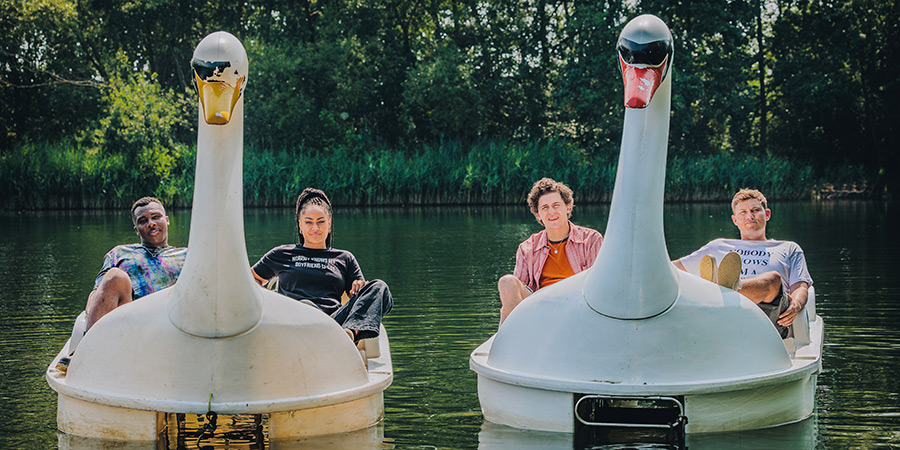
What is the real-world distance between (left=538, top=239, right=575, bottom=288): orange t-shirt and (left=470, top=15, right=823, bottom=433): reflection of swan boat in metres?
1.37

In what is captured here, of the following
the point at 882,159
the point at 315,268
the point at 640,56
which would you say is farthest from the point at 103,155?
the point at 640,56

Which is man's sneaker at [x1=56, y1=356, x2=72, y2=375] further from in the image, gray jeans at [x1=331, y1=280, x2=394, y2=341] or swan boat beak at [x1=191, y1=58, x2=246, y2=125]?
swan boat beak at [x1=191, y1=58, x2=246, y2=125]

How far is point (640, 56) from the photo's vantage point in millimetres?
5703

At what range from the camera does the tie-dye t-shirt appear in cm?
711

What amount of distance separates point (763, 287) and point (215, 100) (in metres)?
3.52

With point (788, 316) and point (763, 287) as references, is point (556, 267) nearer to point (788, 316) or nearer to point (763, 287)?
point (763, 287)

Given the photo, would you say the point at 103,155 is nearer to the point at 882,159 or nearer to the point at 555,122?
the point at 555,122

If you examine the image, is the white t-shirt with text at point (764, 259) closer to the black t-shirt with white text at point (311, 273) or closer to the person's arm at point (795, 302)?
the person's arm at point (795, 302)

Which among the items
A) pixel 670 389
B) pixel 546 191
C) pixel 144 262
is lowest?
pixel 670 389

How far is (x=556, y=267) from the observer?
757cm

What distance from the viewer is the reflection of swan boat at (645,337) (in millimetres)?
5727

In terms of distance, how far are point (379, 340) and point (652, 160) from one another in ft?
7.61

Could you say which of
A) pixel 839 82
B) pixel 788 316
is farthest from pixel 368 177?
pixel 788 316

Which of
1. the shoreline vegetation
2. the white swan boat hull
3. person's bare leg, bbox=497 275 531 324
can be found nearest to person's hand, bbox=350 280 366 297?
person's bare leg, bbox=497 275 531 324
